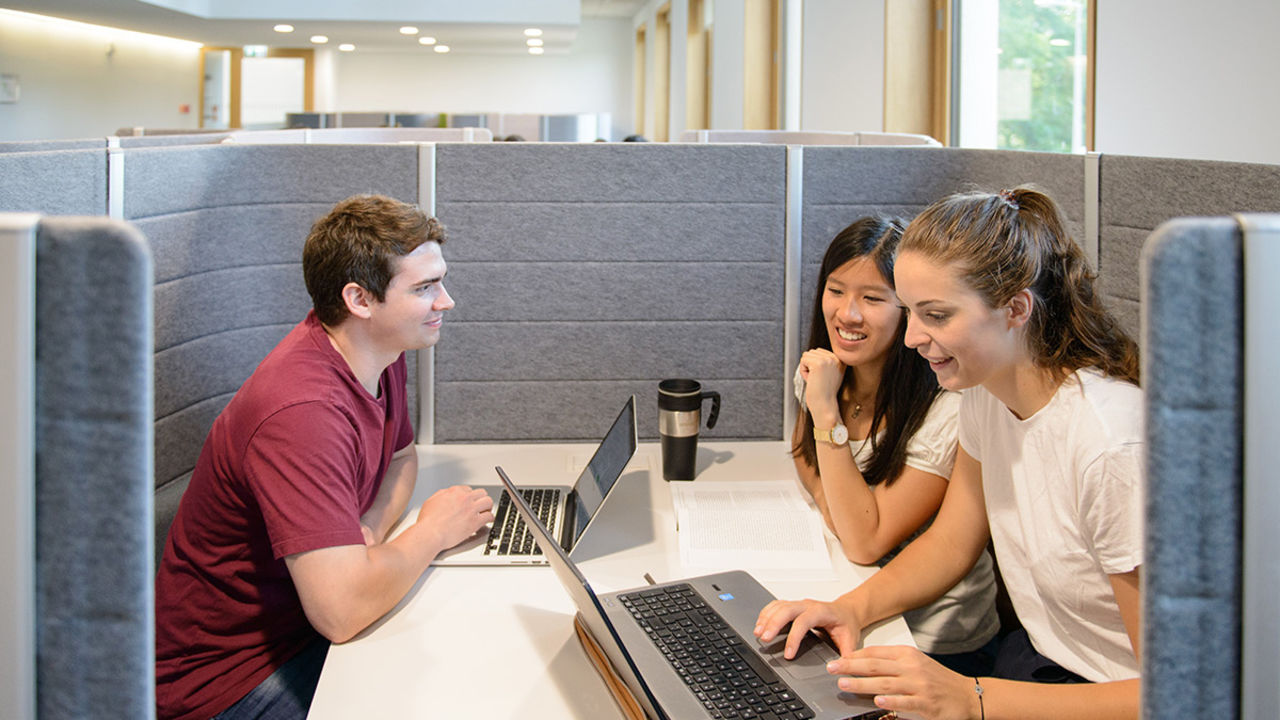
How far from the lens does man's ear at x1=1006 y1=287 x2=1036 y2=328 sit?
107 centimetres

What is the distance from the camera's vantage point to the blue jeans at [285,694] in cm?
118

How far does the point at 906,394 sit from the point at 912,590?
0.33 metres

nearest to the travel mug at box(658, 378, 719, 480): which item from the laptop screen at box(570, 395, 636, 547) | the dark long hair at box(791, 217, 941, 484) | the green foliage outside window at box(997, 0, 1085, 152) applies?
the laptop screen at box(570, 395, 636, 547)

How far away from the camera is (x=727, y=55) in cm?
675

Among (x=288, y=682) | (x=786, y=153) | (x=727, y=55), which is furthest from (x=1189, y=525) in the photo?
(x=727, y=55)

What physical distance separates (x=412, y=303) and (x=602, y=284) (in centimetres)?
50

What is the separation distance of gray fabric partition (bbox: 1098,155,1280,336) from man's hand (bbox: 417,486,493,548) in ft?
2.79

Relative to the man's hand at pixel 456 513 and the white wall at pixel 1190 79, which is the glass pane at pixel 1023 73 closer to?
the white wall at pixel 1190 79

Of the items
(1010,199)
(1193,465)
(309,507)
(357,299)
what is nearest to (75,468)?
(1193,465)

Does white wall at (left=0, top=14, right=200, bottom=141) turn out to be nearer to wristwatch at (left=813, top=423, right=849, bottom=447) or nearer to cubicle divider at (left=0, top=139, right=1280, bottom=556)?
cubicle divider at (left=0, top=139, right=1280, bottom=556)

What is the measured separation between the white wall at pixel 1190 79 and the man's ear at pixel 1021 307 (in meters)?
0.97

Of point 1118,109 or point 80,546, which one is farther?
point 1118,109

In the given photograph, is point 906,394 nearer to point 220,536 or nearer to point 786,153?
point 786,153

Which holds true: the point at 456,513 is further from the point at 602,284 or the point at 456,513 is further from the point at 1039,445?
the point at 1039,445
